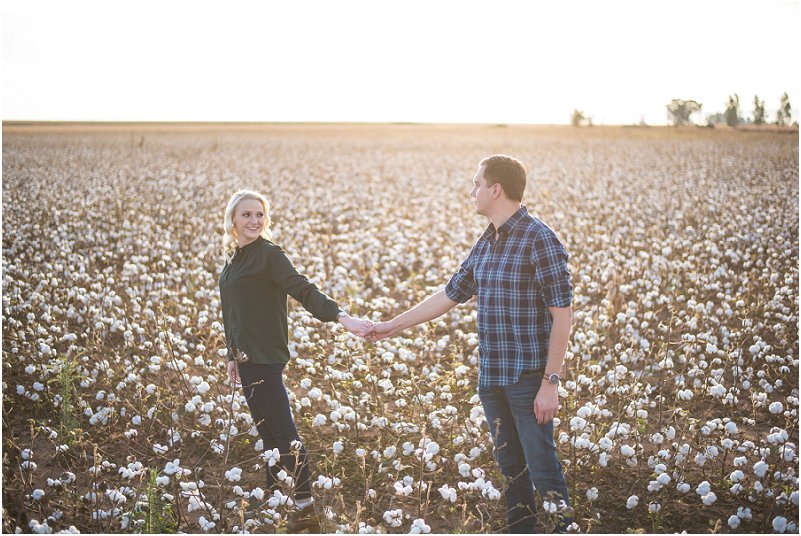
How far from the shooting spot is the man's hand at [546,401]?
3293mm

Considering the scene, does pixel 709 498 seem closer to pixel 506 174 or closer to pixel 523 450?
pixel 523 450

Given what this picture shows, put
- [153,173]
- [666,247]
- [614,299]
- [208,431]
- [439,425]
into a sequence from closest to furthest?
[439,425]
[208,431]
[614,299]
[666,247]
[153,173]

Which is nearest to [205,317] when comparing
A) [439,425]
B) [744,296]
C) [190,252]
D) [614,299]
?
[439,425]

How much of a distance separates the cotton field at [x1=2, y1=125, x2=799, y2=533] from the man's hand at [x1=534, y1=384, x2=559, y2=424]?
1.62 ft

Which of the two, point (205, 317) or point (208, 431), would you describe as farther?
point (205, 317)

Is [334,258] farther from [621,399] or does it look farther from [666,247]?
[621,399]

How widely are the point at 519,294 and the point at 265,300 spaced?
59.9 inches

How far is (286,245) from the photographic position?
36.8 feet

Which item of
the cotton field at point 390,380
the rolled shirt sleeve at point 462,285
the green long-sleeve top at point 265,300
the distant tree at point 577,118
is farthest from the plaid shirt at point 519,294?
the distant tree at point 577,118

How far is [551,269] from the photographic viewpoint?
10.6 feet

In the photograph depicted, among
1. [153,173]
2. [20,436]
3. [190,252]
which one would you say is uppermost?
[153,173]

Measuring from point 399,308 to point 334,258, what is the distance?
2.29 meters

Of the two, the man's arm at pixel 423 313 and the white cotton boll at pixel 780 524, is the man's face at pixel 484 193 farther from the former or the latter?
the white cotton boll at pixel 780 524

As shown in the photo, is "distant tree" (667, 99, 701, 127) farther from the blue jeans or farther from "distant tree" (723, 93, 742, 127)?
the blue jeans
